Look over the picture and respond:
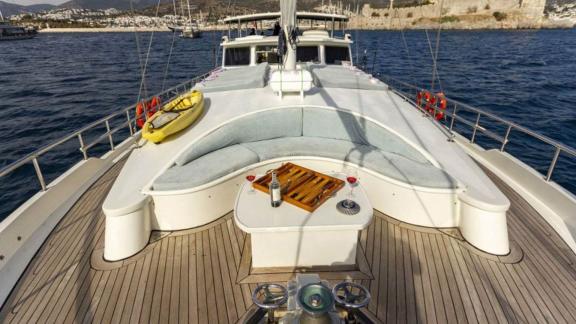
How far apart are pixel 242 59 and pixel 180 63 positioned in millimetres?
30064

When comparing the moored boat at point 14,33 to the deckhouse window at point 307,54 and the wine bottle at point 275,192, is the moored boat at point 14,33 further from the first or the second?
the wine bottle at point 275,192

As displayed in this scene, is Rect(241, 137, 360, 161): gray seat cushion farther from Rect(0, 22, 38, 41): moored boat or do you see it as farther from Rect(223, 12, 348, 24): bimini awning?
Rect(0, 22, 38, 41): moored boat

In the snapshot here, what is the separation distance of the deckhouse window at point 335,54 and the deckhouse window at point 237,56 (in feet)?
10.2

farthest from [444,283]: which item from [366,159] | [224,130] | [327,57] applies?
[327,57]

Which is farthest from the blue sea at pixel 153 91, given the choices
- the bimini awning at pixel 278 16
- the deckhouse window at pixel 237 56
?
the bimini awning at pixel 278 16

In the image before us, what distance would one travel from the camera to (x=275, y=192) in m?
4.03

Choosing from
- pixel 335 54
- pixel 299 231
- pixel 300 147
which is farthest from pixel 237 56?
pixel 299 231

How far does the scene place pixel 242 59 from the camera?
1105 centimetres

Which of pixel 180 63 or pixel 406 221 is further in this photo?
pixel 180 63

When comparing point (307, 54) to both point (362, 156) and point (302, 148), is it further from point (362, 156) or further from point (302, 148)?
point (362, 156)

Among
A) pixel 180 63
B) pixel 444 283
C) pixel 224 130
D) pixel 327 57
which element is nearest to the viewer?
pixel 444 283

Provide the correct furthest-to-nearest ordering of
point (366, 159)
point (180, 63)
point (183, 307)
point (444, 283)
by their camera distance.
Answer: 1. point (180, 63)
2. point (366, 159)
3. point (444, 283)
4. point (183, 307)

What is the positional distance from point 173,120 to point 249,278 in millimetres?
3550

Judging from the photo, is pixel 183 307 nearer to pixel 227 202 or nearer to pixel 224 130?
pixel 227 202
